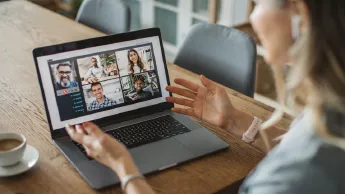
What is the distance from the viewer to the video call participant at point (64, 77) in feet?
4.07

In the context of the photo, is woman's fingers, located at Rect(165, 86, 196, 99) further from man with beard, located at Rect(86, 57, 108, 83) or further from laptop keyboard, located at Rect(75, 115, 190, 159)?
man with beard, located at Rect(86, 57, 108, 83)

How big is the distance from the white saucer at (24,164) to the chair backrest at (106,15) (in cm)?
111

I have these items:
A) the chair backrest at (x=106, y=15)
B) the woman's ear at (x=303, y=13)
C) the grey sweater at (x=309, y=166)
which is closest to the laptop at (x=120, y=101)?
the grey sweater at (x=309, y=166)

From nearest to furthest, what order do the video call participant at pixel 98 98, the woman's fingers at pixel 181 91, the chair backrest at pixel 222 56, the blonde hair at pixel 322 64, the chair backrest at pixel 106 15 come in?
the blonde hair at pixel 322 64, the video call participant at pixel 98 98, the woman's fingers at pixel 181 91, the chair backrest at pixel 222 56, the chair backrest at pixel 106 15

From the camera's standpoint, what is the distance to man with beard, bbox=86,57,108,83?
50.4 inches

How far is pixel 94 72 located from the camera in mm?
1288

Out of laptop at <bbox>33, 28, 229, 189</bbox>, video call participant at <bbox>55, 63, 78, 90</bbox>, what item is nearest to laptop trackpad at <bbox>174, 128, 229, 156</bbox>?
laptop at <bbox>33, 28, 229, 189</bbox>

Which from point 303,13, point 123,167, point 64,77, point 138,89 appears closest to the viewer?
point 303,13

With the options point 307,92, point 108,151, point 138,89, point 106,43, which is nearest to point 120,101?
point 138,89

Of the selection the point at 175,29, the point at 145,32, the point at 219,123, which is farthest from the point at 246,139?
the point at 175,29

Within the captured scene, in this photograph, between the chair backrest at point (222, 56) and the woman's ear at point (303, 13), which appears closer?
the woman's ear at point (303, 13)

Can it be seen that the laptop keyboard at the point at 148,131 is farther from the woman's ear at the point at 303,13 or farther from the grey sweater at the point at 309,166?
the woman's ear at the point at 303,13

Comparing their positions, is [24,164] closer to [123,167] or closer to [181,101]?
[123,167]

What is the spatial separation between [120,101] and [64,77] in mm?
180
